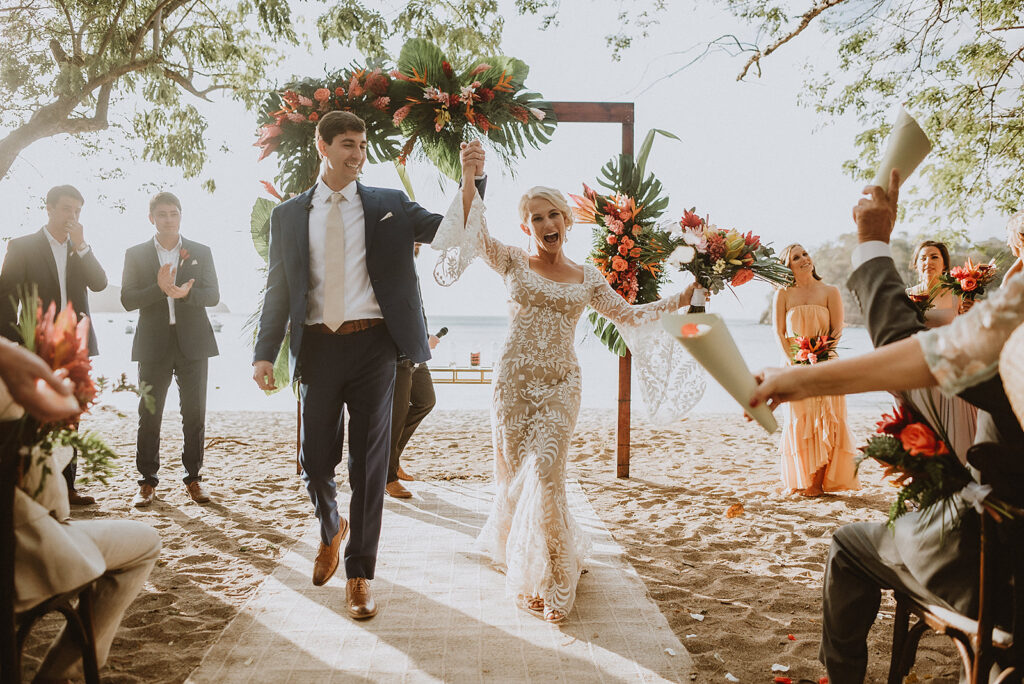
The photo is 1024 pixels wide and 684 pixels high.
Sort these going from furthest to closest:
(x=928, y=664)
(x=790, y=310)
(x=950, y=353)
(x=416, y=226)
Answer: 1. (x=790, y=310)
2. (x=416, y=226)
3. (x=928, y=664)
4. (x=950, y=353)

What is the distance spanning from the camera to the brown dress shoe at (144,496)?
537 centimetres

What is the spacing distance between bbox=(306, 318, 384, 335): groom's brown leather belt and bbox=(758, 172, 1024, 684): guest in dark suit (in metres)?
2.20

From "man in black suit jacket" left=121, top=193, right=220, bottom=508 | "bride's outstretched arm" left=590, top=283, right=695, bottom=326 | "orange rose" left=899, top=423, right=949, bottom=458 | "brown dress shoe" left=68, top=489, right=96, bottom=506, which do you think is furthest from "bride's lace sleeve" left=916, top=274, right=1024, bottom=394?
"brown dress shoe" left=68, top=489, right=96, bottom=506

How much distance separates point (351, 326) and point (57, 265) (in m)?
3.13

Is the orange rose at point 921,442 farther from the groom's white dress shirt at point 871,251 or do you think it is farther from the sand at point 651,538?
the sand at point 651,538

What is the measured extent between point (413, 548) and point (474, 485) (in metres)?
1.96

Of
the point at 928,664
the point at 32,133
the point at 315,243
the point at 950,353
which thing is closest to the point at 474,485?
the point at 315,243

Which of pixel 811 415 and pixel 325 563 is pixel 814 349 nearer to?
pixel 811 415

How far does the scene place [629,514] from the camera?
5465 mm

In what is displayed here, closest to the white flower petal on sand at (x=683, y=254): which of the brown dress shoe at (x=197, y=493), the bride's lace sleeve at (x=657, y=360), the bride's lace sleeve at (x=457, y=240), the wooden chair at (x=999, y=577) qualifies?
the bride's lace sleeve at (x=657, y=360)

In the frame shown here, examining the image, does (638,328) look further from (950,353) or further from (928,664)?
(950,353)

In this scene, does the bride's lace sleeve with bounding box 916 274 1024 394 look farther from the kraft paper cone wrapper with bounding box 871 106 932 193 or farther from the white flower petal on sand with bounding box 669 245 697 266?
the white flower petal on sand with bounding box 669 245 697 266

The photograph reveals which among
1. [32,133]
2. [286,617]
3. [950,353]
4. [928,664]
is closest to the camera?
[950,353]

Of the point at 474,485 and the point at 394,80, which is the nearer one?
the point at 394,80
